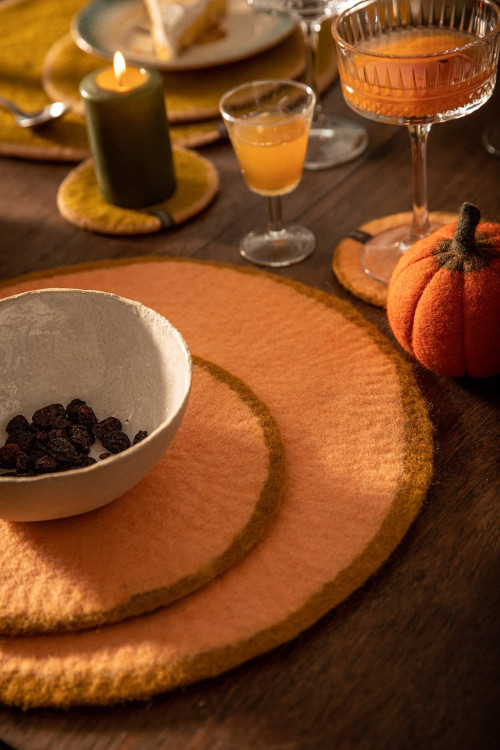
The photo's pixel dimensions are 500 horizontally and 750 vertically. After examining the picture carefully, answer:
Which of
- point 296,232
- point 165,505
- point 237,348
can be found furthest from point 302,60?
point 165,505

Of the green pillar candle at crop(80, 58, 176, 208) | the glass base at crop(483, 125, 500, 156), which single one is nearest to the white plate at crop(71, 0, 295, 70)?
the green pillar candle at crop(80, 58, 176, 208)

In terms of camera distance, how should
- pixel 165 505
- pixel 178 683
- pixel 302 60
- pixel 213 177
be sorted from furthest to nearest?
pixel 302 60
pixel 213 177
pixel 165 505
pixel 178 683

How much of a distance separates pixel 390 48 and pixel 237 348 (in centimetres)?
36

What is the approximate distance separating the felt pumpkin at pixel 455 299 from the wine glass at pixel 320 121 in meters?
0.43

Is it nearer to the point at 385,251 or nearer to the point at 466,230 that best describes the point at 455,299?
the point at 466,230

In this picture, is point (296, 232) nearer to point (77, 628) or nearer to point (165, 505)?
point (165, 505)

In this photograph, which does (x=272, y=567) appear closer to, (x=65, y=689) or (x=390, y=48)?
(x=65, y=689)

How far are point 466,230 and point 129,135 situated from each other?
1.64ft

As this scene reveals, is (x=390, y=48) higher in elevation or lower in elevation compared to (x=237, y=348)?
higher

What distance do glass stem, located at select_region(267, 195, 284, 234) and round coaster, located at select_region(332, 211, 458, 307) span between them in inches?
3.0

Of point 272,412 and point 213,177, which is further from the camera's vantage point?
point 213,177

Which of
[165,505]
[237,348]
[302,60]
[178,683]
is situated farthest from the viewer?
[302,60]

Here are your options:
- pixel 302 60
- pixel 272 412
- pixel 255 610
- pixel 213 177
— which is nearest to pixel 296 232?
pixel 213 177

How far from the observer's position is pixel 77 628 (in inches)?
26.4
